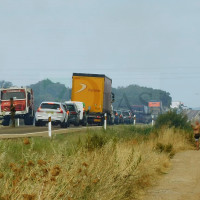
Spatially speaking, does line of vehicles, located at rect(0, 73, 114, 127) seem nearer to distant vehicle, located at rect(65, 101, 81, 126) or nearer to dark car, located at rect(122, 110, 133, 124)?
distant vehicle, located at rect(65, 101, 81, 126)

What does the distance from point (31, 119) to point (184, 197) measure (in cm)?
3945

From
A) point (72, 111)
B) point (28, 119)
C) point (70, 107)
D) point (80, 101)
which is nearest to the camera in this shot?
point (72, 111)

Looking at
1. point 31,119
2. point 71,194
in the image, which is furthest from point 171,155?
point 31,119

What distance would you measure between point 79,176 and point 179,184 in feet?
15.8

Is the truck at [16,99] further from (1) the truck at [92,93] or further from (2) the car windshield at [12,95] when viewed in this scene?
(1) the truck at [92,93]

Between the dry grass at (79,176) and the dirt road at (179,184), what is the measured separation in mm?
255

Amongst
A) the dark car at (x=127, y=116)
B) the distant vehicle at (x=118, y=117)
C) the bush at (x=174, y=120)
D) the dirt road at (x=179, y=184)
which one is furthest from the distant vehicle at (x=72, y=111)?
the dark car at (x=127, y=116)

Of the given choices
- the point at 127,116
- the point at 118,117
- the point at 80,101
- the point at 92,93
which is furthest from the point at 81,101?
the point at 127,116

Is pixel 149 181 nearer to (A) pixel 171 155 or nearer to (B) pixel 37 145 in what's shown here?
(B) pixel 37 145

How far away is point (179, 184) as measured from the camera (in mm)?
13172

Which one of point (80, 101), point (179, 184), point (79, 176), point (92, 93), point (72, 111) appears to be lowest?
point (179, 184)

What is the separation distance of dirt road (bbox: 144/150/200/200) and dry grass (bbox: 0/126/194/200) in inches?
10.0

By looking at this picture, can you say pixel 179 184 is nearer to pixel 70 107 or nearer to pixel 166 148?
pixel 166 148

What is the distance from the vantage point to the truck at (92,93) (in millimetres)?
44500
